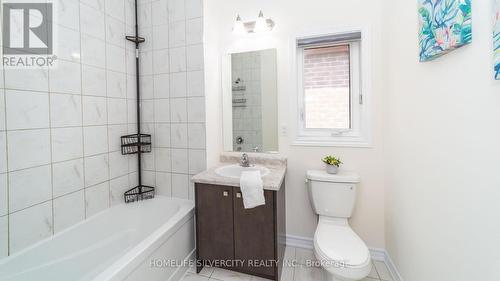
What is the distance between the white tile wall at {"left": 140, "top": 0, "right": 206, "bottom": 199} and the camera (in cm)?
188

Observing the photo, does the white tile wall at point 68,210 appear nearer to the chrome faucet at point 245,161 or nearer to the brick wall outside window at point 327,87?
the chrome faucet at point 245,161

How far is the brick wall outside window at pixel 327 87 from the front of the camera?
1.89 metres

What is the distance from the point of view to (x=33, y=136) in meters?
1.31

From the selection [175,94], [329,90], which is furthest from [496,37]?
[175,94]

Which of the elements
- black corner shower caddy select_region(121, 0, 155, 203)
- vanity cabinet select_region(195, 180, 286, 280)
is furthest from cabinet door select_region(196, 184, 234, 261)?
black corner shower caddy select_region(121, 0, 155, 203)

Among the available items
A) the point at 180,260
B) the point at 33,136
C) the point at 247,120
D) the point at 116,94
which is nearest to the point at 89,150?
the point at 33,136

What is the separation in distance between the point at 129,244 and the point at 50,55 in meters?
1.49

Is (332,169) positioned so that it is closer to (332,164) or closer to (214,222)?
(332,164)

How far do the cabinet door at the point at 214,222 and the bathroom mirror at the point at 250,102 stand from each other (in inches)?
25.7

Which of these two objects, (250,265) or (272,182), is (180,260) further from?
(272,182)

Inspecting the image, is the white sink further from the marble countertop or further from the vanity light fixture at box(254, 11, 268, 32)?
the vanity light fixture at box(254, 11, 268, 32)

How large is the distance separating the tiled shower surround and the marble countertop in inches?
10.7

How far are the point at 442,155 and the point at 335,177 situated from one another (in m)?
0.72

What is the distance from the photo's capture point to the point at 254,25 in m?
1.94
